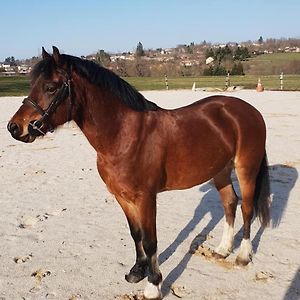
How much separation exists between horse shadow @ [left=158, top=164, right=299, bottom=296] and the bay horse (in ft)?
0.97

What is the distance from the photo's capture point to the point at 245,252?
379 cm

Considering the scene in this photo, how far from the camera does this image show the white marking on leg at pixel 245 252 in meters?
3.76

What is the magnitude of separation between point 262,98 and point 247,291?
15.5 meters

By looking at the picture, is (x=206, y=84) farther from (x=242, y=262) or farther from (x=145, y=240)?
(x=145, y=240)

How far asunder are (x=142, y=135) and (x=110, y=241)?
167cm

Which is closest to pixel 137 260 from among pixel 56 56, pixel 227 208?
pixel 227 208

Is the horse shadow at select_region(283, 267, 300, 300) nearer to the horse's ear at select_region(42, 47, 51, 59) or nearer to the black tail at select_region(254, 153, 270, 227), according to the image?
the black tail at select_region(254, 153, 270, 227)

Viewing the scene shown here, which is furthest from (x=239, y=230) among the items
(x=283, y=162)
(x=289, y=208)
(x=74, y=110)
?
(x=283, y=162)

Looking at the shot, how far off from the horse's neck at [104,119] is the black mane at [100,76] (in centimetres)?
5

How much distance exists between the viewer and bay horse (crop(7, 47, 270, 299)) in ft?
8.98

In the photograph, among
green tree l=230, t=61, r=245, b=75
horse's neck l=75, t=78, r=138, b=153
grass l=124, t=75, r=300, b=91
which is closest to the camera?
horse's neck l=75, t=78, r=138, b=153

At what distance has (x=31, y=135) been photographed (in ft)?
9.03

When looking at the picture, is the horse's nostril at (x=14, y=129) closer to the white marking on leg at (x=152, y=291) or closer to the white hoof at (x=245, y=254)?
the white marking on leg at (x=152, y=291)

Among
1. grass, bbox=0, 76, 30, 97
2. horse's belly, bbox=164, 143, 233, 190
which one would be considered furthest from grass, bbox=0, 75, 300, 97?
horse's belly, bbox=164, 143, 233, 190
